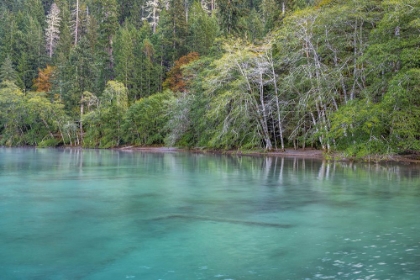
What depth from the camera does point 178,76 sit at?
5291cm

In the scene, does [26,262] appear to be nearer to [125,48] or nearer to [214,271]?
[214,271]

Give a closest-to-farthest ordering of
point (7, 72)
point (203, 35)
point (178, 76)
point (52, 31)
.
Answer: point (178, 76), point (203, 35), point (7, 72), point (52, 31)

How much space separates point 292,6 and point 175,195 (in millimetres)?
35045

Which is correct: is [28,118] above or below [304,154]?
above

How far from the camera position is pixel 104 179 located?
19062 mm

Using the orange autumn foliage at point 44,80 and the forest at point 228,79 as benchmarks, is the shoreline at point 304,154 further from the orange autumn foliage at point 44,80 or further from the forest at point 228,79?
the orange autumn foliage at point 44,80

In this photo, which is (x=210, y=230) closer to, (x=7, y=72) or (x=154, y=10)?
(x=7, y=72)

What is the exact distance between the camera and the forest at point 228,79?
2600cm

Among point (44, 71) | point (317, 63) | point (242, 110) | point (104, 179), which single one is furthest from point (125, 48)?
point (104, 179)

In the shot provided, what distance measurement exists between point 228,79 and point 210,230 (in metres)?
27.8

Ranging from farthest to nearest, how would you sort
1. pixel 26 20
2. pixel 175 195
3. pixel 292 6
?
pixel 26 20
pixel 292 6
pixel 175 195

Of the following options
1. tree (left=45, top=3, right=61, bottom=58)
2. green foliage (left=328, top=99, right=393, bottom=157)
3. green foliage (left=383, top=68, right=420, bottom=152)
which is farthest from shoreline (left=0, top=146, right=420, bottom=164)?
tree (left=45, top=3, right=61, bottom=58)

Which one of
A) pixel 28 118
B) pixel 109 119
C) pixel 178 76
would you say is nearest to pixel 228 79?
pixel 178 76

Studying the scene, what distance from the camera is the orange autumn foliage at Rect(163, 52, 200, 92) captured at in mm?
52062
